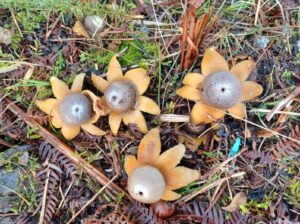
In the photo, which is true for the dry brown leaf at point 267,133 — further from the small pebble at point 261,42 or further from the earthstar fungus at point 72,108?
the earthstar fungus at point 72,108

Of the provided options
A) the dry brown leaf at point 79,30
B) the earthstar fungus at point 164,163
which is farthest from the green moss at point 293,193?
the dry brown leaf at point 79,30

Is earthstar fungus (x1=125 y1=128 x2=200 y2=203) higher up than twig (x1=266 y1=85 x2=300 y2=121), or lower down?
lower down

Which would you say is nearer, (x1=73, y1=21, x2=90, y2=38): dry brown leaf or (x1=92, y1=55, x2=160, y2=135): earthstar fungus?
(x1=92, y1=55, x2=160, y2=135): earthstar fungus

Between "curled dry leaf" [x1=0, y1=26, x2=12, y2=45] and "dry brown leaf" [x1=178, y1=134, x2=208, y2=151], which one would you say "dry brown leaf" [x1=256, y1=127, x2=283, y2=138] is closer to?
"dry brown leaf" [x1=178, y1=134, x2=208, y2=151]

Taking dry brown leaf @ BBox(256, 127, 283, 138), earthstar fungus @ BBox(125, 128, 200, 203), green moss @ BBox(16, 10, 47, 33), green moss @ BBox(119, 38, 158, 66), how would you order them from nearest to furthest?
1. earthstar fungus @ BBox(125, 128, 200, 203)
2. dry brown leaf @ BBox(256, 127, 283, 138)
3. green moss @ BBox(119, 38, 158, 66)
4. green moss @ BBox(16, 10, 47, 33)

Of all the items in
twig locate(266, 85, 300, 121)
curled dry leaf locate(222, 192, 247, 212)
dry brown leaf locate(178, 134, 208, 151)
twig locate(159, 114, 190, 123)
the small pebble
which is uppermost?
the small pebble

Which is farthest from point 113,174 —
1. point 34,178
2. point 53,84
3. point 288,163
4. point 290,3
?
point 290,3

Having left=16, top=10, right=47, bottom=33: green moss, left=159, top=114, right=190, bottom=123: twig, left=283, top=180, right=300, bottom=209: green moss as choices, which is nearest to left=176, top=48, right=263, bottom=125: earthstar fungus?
left=159, top=114, right=190, bottom=123: twig

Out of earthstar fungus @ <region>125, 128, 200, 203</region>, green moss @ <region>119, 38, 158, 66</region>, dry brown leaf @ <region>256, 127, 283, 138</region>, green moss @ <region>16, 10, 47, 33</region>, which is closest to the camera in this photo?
earthstar fungus @ <region>125, 128, 200, 203</region>

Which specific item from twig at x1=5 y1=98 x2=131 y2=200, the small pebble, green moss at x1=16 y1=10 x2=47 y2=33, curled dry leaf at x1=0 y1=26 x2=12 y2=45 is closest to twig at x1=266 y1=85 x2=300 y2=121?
the small pebble
